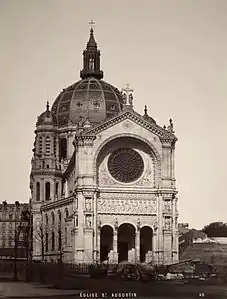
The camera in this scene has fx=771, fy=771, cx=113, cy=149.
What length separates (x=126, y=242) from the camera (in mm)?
21938

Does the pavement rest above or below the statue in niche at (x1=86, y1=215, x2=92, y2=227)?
below

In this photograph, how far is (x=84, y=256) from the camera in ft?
66.9

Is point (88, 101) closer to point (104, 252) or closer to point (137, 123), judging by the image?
point (137, 123)

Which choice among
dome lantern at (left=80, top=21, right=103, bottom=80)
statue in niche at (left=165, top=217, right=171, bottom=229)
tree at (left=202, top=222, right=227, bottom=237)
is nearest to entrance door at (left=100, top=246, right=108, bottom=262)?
statue in niche at (left=165, top=217, right=171, bottom=229)

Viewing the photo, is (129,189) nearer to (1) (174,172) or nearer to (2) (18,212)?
(1) (174,172)

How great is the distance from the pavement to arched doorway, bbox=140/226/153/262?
845 centimetres

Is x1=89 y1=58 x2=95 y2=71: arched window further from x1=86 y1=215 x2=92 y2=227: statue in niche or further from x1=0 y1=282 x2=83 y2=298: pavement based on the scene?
x1=0 y1=282 x2=83 y2=298: pavement

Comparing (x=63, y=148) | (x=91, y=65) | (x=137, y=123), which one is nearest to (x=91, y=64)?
(x=91, y=65)

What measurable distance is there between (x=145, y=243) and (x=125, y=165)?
7.55 ft

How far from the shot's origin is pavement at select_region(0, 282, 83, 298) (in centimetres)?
1238

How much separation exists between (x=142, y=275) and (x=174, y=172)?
22.3 ft

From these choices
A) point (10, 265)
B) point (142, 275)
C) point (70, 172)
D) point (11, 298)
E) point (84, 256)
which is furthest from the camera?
point (70, 172)

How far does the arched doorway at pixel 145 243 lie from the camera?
70.5 feet

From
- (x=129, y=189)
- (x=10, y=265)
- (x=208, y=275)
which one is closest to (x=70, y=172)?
(x=129, y=189)
